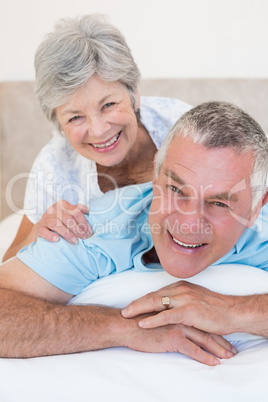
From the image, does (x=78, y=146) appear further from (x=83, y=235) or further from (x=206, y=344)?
(x=206, y=344)

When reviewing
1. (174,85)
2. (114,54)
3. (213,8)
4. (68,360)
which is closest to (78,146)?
(114,54)

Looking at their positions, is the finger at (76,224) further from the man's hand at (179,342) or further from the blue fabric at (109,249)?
the man's hand at (179,342)

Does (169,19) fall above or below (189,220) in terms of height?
above

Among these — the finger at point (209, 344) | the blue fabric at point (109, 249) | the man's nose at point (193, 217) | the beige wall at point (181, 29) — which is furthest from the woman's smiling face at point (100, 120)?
the beige wall at point (181, 29)

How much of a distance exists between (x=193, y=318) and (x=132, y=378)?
21cm

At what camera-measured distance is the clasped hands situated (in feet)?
3.84

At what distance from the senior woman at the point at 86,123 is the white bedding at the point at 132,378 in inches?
14.6

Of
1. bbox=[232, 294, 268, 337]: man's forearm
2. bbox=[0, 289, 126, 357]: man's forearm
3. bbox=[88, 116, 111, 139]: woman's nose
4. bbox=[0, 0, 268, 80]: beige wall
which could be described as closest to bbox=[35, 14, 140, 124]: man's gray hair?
bbox=[88, 116, 111, 139]: woman's nose

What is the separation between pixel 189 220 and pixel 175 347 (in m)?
0.31

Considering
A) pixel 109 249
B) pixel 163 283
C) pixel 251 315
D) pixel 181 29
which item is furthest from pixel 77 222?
pixel 181 29

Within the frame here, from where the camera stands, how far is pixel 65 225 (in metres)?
1.40

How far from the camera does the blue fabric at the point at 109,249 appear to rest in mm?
1310

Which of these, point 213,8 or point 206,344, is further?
point 213,8

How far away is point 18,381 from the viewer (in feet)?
3.53
